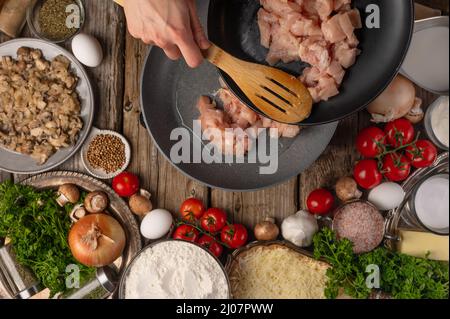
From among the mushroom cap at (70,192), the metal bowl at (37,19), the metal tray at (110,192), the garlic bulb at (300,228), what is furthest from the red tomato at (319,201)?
the metal bowl at (37,19)

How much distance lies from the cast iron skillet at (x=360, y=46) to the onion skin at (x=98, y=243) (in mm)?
718

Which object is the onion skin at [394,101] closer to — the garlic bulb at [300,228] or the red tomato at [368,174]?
the red tomato at [368,174]

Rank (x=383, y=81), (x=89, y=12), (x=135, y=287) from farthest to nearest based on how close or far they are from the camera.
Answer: (x=89, y=12) → (x=135, y=287) → (x=383, y=81)

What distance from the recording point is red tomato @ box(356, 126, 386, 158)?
1.85m

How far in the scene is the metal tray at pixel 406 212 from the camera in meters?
1.90

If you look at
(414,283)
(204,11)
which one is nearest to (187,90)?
(204,11)

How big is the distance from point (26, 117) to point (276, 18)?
101cm

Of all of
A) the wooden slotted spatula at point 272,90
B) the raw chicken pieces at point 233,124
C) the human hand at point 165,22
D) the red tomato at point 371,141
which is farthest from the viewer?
the red tomato at point 371,141

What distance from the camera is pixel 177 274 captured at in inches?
69.6

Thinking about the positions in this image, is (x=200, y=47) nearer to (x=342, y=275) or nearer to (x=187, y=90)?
(x=187, y=90)

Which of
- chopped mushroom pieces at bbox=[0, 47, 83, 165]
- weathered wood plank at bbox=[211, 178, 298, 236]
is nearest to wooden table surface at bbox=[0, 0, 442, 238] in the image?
weathered wood plank at bbox=[211, 178, 298, 236]

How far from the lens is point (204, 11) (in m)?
1.80

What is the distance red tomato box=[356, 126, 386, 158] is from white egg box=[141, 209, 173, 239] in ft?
2.63

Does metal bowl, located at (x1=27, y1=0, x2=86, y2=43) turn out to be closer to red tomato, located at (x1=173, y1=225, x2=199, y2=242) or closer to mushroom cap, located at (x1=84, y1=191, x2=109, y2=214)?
mushroom cap, located at (x1=84, y1=191, x2=109, y2=214)
